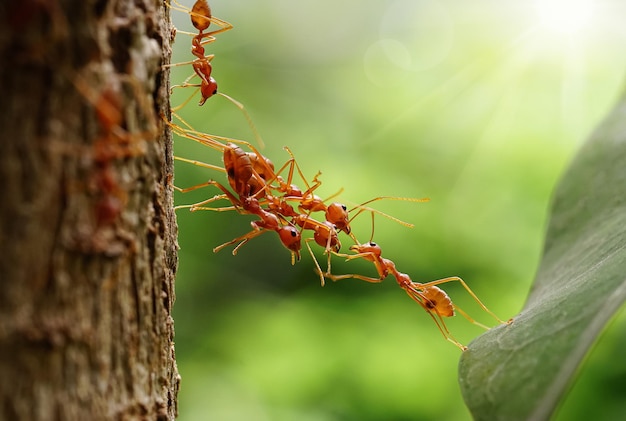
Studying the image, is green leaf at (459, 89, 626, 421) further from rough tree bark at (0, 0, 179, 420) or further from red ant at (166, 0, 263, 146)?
red ant at (166, 0, 263, 146)

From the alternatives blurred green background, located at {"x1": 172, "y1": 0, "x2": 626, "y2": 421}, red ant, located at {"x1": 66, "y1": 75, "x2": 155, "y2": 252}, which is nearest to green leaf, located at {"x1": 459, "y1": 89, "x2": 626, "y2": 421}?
red ant, located at {"x1": 66, "y1": 75, "x2": 155, "y2": 252}

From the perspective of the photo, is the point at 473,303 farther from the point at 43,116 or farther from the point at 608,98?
the point at 43,116

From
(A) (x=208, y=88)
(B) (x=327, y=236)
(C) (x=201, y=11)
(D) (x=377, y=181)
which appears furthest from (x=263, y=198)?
(D) (x=377, y=181)

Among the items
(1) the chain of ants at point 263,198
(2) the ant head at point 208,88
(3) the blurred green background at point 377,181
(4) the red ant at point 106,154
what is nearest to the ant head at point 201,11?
(1) the chain of ants at point 263,198

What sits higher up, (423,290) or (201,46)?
(201,46)

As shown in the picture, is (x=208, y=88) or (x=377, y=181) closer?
(x=208, y=88)

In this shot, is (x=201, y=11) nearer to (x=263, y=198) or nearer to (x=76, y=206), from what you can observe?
(x=263, y=198)
